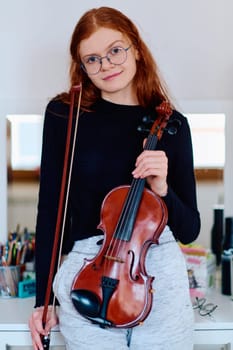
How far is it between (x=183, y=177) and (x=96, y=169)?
0.20 metres

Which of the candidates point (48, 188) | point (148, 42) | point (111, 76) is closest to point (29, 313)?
point (48, 188)

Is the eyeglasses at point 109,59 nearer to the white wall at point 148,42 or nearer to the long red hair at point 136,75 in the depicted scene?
the long red hair at point 136,75

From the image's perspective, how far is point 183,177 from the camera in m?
1.05

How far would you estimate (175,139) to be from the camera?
3.45 ft

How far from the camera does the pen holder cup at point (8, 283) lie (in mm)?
1388

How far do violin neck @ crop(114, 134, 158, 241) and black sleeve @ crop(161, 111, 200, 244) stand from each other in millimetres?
158

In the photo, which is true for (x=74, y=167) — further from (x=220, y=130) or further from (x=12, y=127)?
(x=220, y=130)

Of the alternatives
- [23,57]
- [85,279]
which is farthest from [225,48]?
[85,279]

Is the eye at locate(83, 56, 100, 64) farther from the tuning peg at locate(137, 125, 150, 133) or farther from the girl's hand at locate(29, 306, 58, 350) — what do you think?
the girl's hand at locate(29, 306, 58, 350)

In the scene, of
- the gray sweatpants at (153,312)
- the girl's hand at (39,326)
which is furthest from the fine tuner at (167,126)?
the girl's hand at (39,326)

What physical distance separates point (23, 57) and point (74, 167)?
0.62 metres

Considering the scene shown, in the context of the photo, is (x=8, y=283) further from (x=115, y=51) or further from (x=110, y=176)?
(x=115, y=51)

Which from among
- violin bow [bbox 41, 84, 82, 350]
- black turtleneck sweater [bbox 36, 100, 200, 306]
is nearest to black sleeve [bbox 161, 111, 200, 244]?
black turtleneck sweater [bbox 36, 100, 200, 306]

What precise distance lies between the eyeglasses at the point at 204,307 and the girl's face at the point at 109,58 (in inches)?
24.8
